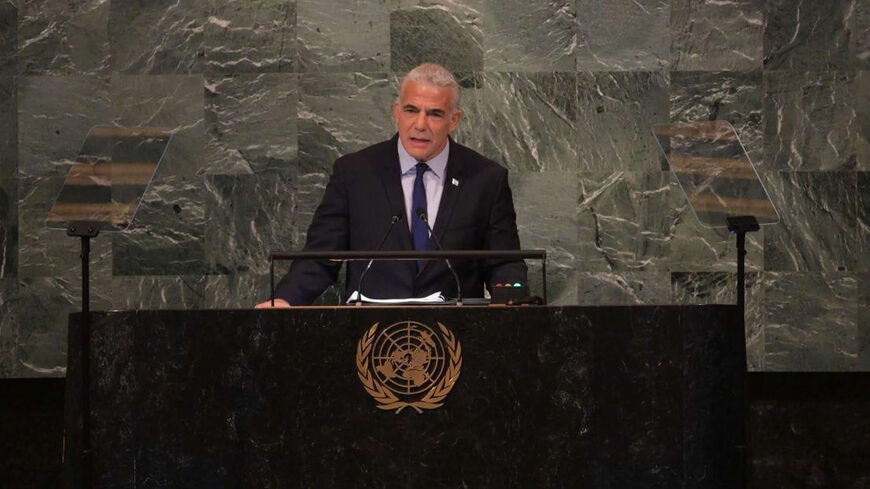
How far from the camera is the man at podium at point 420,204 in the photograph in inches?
178

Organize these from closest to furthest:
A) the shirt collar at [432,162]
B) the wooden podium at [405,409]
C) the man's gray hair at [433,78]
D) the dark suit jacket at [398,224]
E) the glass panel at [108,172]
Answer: the wooden podium at [405,409]
the dark suit jacket at [398,224]
the man's gray hair at [433,78]
the shirt collar at [432,162]
the glass panel at [108,172]

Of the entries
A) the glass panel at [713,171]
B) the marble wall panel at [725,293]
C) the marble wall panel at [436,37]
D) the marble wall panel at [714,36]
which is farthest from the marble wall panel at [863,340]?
the marble wall panel at [436,37]

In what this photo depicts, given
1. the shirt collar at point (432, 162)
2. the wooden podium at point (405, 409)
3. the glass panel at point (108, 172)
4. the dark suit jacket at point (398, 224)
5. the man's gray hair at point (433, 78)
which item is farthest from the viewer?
the glass panel at point (108, 172)

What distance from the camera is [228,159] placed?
5.73m

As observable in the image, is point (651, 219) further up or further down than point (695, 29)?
further down

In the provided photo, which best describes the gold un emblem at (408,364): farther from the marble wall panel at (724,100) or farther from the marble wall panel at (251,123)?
the marble wall panel at (724,100)

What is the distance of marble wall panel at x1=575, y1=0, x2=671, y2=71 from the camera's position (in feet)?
18.8

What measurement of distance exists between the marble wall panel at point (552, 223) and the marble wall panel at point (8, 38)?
237 cm

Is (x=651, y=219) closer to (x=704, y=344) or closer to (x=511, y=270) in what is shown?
(x=511, y=270)

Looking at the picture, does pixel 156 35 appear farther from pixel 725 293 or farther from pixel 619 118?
pixel 725 293

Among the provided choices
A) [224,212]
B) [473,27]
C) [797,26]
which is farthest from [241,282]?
[797,26]

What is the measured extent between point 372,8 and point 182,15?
877mm

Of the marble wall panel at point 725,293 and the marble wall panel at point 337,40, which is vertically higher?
the marble wall panel at point 337,40

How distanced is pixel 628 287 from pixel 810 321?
33.7 inches
